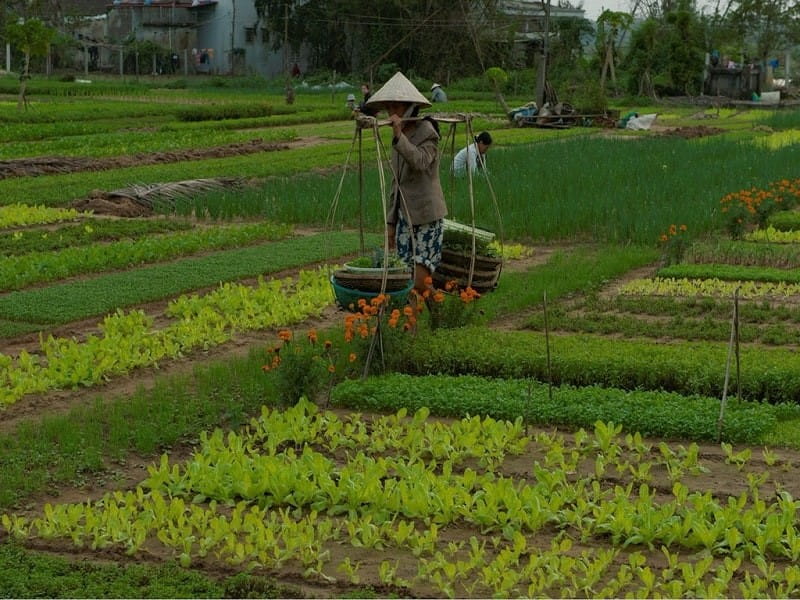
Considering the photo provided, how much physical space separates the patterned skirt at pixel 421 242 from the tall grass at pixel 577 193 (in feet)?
8.42

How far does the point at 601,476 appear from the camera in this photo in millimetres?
6195

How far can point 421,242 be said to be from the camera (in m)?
8.92

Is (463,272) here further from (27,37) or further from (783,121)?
(27,37)

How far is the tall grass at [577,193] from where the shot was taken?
564 inches

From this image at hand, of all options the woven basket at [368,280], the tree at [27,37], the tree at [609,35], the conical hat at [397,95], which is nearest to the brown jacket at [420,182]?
the conical hat at [397,95]

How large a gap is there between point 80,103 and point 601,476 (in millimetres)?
31950

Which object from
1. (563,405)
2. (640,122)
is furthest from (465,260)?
(640,122)

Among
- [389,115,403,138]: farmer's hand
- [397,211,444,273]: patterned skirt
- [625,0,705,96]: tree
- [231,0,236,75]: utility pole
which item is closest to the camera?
[389,115,403,138]: farmer's hand

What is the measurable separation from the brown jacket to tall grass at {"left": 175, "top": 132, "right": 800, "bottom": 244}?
269 cm

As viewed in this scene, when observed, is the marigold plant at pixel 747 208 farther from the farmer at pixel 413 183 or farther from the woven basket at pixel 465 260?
the farmer at pixel 413 183

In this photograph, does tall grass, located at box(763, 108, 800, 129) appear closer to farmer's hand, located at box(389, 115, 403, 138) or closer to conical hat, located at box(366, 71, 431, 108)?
conical hat, located at box(366, 71, 431, 108)

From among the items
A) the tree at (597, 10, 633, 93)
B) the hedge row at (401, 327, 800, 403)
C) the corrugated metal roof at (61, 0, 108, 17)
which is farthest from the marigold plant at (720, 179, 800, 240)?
the corrugated metal roof at (61, 0, 108, 17)

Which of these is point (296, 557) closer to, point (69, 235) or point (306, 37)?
point (69, 235)

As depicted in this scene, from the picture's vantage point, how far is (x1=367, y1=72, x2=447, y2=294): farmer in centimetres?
841
